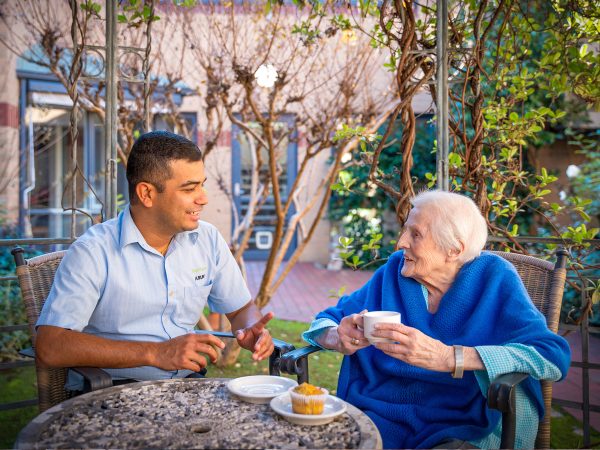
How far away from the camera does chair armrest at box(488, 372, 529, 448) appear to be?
6.16 ft

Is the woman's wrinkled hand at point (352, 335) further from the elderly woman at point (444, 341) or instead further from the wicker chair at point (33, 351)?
the wicker chair at point (33, 351)

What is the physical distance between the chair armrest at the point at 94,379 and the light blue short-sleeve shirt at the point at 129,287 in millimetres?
168

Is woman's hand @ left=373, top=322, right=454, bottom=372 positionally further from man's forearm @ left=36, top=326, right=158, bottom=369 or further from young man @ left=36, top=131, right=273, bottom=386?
man's forearm @ left=36, top=326, right=158, bottom=369

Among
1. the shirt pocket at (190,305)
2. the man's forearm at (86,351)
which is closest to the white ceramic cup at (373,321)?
the man's forearm at (86,351)

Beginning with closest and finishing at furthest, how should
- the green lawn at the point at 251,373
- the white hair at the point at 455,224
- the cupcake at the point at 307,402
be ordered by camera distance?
the cupcake at the point at 307,402 < the white hair at the point at 455,224 < the green lawn at the point at 251,373

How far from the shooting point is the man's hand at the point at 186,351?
201cm

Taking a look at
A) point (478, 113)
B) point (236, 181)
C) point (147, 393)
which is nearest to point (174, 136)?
point (147, 393)

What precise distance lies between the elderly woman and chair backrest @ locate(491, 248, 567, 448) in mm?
246

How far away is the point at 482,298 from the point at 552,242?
3.83 feet

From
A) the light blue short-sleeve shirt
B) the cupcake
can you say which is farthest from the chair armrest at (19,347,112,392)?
the cupcake

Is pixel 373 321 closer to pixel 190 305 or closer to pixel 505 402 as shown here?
pixel 505 402

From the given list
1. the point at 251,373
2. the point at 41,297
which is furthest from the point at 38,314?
the point at 251,373

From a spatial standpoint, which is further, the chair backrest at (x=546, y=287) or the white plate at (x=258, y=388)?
the chair backrest at (x=546, y=287)

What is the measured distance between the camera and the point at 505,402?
1.88 m
